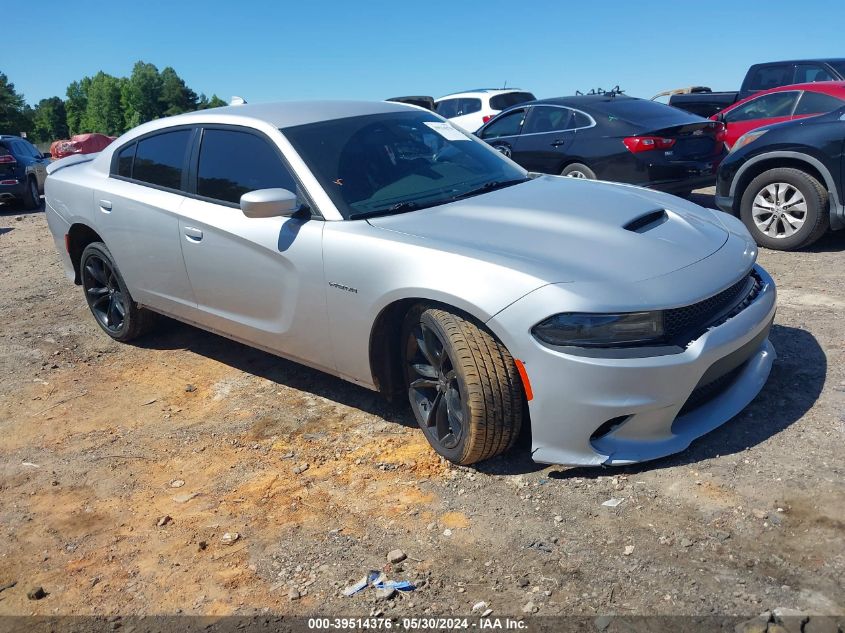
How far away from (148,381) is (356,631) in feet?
10.3

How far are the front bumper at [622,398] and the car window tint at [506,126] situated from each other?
7.26 meters

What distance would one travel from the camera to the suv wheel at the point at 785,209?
22.2 ft

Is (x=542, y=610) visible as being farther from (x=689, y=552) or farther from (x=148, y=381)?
(x=148, y=381)

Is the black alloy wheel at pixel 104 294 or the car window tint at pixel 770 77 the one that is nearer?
the black alloy wheel at pixel 104 294

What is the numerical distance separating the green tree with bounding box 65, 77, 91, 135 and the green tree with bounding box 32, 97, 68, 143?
1.56 m

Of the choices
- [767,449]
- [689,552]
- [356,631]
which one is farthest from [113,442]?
[767,449]

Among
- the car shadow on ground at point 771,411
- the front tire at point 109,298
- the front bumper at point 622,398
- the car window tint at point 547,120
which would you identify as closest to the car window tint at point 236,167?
the front tire at point 109,298

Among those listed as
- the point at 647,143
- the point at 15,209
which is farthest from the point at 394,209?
the point at 15,209

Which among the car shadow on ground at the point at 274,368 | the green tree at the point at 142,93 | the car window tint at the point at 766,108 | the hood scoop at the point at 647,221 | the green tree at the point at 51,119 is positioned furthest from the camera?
the green tree at the point at 51,119

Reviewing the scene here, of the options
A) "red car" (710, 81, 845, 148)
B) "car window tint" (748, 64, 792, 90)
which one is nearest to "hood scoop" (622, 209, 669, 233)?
"red car" (710, 81, 845, 148)

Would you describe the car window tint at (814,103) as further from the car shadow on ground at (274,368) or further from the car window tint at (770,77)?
the car shadow on ground at (274,368)

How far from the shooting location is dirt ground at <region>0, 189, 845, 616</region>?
272 cm

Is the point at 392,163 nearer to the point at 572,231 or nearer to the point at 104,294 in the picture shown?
the point at 572,231

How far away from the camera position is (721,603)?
2.52m
